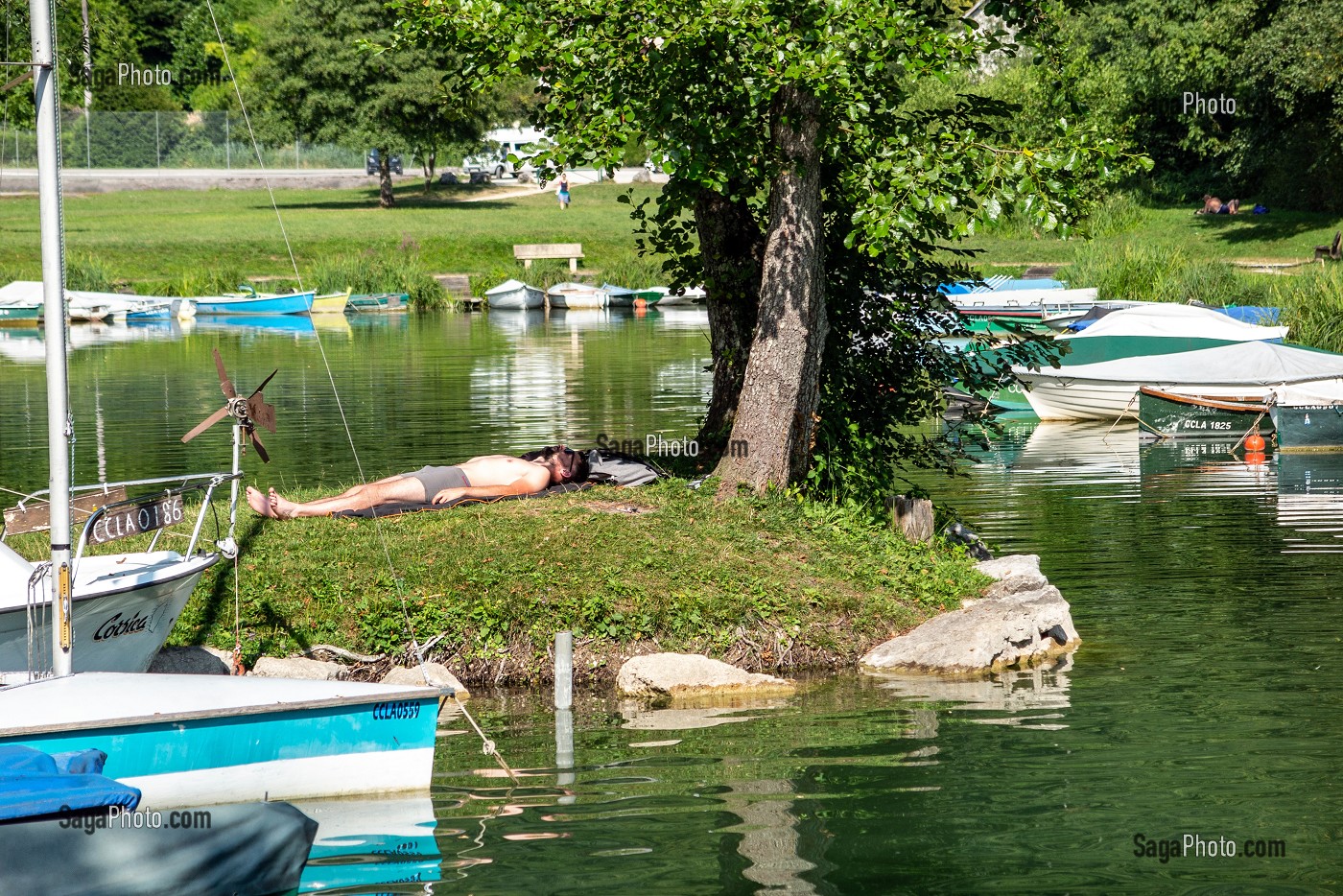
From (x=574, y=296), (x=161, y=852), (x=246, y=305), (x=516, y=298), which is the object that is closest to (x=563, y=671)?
(x=161, y=852)

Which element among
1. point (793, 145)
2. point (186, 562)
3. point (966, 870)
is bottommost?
point (966, 870)

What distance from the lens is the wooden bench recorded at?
2729 inches

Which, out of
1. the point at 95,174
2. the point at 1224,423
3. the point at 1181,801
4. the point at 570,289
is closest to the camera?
the point at 1181,801

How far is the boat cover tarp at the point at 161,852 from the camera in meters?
8.23

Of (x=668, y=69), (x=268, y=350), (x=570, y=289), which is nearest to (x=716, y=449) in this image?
(x=668, y=69)

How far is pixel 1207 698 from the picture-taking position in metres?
13.1

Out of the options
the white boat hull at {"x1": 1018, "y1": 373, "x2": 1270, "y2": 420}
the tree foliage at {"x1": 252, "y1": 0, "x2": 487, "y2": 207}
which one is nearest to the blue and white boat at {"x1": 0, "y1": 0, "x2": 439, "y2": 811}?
the white boat hull at {"x1": 1018, "y1": 373, "x2": 1270, "y2": 420}

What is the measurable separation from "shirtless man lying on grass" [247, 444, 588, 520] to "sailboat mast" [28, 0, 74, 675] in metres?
5.14

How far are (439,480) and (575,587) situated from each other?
2.91 m

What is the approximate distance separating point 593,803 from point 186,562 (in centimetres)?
446

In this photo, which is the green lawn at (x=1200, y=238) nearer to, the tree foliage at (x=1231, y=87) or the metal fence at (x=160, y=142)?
the tree foliage at (x=1231, y=87)

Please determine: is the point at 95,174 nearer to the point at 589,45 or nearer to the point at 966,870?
the point at 589,45

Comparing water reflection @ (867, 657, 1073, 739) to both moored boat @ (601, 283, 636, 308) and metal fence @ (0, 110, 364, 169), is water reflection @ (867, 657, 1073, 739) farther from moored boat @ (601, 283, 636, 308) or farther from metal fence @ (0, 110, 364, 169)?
metal fence @ (0, 110, 364, 169)

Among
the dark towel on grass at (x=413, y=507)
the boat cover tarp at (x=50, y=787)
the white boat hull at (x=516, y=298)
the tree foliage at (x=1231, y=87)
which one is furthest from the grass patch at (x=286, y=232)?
the boat cover tarp at (x=50, y=787)
